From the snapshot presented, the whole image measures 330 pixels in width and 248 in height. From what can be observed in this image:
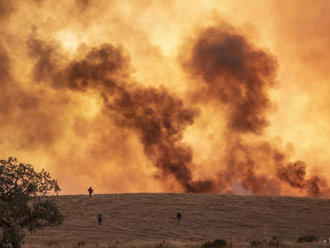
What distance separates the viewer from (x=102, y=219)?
179ft

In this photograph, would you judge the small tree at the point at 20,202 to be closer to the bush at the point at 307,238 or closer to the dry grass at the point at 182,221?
the dry grass at the point at 182,221

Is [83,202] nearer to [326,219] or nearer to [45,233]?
[45,233]

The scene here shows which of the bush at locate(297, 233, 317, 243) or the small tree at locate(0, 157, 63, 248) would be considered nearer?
the small tree at locate(0, 157, 63, 248)

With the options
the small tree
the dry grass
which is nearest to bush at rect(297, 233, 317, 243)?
the dry grass

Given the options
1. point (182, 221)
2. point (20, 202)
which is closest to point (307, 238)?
point (182, 221)

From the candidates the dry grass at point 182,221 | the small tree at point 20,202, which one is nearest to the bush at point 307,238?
the dry grass at point 182,221

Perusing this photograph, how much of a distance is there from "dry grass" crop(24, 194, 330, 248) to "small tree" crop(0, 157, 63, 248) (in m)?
8.94

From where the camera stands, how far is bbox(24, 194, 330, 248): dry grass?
44.2 m

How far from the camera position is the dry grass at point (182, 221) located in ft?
145

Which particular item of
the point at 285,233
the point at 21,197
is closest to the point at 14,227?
the point at 21,197

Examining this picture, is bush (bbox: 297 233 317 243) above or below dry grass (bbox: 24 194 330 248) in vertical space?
below

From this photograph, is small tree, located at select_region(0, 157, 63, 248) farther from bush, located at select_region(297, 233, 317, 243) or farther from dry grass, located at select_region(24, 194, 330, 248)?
bush, located at select_region(297, 233, 317, 243)

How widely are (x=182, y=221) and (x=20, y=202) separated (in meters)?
27.3

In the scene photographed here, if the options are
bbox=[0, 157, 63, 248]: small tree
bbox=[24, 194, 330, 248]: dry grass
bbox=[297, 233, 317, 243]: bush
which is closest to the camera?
bbox=[0, 157, 63, 248]: small tree
